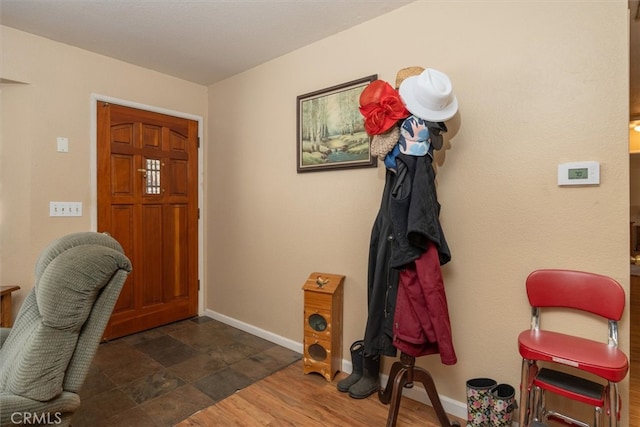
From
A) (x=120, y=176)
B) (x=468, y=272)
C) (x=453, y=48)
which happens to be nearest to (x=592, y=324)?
(x=468, y=272)

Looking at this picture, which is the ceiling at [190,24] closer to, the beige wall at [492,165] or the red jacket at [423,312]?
the beige wall at [492,165]

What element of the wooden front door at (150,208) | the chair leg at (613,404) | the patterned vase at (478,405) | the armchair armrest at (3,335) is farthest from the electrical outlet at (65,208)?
the chair leg at (613,404)

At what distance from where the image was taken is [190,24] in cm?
237

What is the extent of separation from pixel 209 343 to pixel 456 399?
6.51 ft

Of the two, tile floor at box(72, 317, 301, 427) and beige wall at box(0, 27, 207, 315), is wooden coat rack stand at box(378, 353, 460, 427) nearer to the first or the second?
tile floor at box(72, 317, 301, 427)

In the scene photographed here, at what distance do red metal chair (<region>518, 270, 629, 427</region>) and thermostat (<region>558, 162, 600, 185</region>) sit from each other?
0.42 m

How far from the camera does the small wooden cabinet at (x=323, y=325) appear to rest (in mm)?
2316

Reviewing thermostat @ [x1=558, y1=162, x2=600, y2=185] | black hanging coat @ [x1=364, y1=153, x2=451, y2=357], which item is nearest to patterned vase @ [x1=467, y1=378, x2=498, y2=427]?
black hanging coat @ [x1=364, y1=153, x2=451, y2=357]

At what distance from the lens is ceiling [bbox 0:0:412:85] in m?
2.14

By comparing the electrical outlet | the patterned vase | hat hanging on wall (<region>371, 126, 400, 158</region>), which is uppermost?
hat hanging on wall (<region>371, 126, 400, 158</region>)

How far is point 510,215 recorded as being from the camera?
1774mm

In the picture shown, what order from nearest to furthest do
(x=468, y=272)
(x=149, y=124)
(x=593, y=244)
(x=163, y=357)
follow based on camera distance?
(x=593, y=244)
(x=468, y=272)
(x=163, y=357)
(x=149, y=124)

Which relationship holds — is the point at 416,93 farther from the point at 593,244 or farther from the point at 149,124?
the point at 149,124

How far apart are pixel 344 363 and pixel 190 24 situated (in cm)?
261
